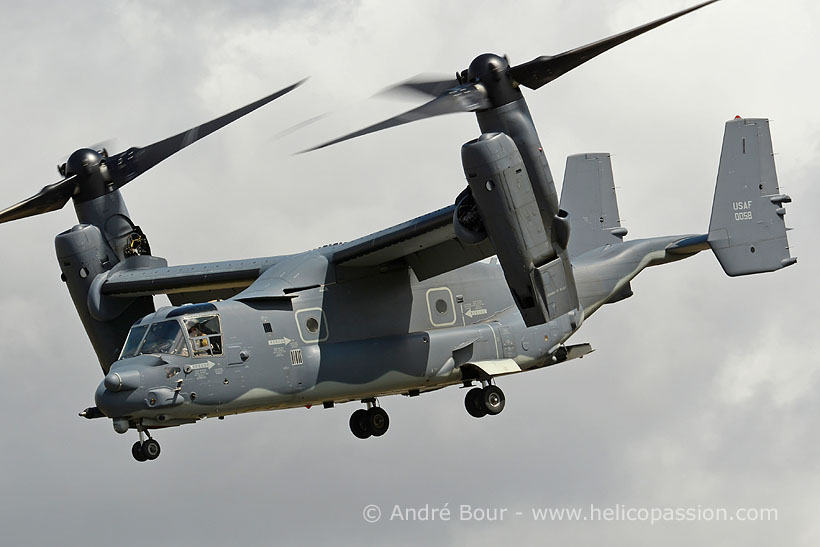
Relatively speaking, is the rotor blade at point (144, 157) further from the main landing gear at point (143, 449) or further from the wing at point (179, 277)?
the main landing gear at point (143, 449)

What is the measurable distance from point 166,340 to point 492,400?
23.3 ft

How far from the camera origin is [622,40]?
20.6m

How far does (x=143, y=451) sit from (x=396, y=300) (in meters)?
5.82

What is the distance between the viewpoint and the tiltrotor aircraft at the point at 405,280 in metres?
20.4

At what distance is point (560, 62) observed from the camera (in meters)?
20.6

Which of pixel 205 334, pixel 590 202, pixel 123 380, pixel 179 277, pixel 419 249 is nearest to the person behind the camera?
pixel 123 380

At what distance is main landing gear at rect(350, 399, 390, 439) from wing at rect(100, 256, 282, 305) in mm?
3657

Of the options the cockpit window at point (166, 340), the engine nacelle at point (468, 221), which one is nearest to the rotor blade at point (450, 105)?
the engine nacelle at point (468, 221)

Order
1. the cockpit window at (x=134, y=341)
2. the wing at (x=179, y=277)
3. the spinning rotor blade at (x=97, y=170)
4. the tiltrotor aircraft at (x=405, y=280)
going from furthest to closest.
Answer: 1. the spinning rotor blade at (x=97, y=170)
2. the wing at (x=179, y=277)
3. the cockpit window at (x=134, y=341)
4. the tiltrotor aircraft at (x=405, y=280)

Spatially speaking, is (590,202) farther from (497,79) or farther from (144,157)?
(144,157)

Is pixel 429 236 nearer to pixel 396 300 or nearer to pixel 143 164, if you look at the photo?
pixel 396 300

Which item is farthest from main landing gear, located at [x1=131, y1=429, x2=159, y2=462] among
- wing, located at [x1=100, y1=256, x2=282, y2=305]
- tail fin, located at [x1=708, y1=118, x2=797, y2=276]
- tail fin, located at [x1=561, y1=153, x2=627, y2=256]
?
tail fin, located at [x1=708, y1=118, x2=797, y2=276]

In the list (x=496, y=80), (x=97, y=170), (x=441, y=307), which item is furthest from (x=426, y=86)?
(x=97, y=170)

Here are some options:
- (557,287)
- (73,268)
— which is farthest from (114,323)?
(557,287)
